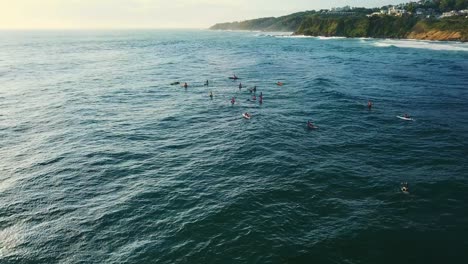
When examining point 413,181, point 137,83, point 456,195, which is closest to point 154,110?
point 137,83

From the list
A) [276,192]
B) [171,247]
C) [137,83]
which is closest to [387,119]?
[276,192]

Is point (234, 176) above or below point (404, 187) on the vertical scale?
below

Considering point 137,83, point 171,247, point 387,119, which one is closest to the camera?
point 171,247

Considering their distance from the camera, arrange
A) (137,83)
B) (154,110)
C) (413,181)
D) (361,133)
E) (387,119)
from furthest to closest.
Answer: (137,83) → (154,110) → (387,119) → (361,133) → (413,181)

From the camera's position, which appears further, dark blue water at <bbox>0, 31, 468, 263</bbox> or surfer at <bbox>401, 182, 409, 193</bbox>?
surfer at <bbox>401, 182, 409, 193</bbox>

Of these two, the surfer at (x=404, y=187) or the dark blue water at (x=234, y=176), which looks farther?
the surfer at (x=404, y=187)

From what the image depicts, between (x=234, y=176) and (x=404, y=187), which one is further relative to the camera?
(x=234, y=176)

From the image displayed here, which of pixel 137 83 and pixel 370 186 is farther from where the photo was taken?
pixel 137 83

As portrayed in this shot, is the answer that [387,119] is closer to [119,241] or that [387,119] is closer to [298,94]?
[298,94]
